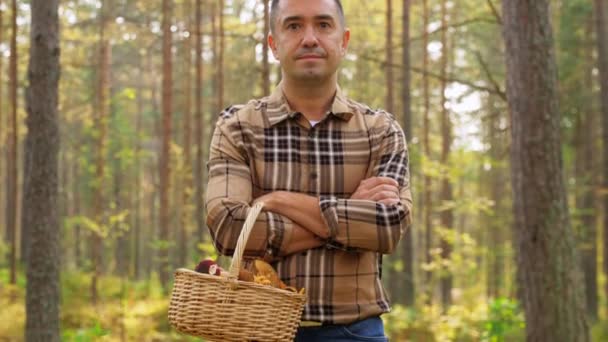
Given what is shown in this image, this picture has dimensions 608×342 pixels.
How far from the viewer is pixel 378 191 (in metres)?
2.75

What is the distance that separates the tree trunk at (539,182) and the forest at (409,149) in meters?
0.01

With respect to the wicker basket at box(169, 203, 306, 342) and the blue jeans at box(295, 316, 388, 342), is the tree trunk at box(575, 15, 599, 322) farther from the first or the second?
the wicker basket at box(169, 203, 306, 342)

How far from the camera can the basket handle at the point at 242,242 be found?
2.30m

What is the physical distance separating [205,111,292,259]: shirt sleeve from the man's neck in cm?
25

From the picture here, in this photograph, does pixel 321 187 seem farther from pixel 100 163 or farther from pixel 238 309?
pixel 100 163

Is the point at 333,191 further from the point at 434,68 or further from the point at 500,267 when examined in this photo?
the point at 500,267

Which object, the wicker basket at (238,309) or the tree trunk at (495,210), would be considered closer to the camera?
the wicker basket at (238,309)

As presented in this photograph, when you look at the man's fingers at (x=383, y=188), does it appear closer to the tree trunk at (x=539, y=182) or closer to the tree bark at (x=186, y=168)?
the tree trunk at (x=539, y=182)

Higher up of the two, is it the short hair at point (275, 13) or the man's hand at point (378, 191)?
the short hair at point (275, 13)

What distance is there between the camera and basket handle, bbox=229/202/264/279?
230 cm

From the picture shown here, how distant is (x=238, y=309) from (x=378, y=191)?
78cm

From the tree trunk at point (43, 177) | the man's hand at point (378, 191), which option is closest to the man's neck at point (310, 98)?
the man's hand at point (378, 191)

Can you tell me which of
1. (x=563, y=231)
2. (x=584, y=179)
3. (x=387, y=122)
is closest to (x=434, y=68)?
(x=584, y=179)

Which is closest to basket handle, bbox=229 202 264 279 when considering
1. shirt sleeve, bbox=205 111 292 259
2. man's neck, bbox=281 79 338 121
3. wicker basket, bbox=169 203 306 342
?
wicker basket, bbox=169 203 306 342
